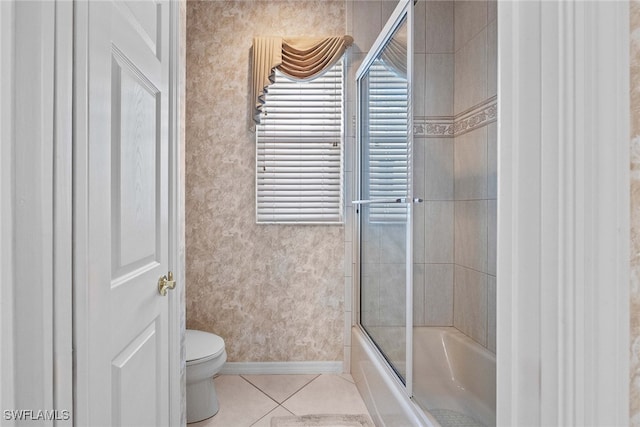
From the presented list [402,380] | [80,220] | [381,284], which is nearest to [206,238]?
[381,284]

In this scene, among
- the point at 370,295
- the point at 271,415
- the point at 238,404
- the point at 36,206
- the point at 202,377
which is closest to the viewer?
the point at 36,206

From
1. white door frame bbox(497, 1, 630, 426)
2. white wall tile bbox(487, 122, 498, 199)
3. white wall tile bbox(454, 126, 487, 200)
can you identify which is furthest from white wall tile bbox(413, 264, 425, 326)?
white door frame bbox(497, 1, 630, 426)

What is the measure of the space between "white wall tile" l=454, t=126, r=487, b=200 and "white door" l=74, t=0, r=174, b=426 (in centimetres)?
109

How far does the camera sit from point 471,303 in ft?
5.21

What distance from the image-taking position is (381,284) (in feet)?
7.27

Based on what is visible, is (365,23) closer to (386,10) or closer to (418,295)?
(386,10)

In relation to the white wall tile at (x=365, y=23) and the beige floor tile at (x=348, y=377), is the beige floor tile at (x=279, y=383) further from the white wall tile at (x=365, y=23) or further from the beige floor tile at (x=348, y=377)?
the white wall tile at (x=365, y=23)

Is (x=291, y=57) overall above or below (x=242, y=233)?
above

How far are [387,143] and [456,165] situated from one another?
20.4 inches

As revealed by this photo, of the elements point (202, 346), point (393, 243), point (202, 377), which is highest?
point (393, 243)

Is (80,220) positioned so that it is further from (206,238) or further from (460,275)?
(206,238)

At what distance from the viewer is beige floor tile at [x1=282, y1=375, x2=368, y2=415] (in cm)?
217

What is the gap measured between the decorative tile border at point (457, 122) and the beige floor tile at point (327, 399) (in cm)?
149

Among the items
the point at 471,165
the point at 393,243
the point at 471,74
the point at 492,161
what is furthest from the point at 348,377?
the point at 471,74
